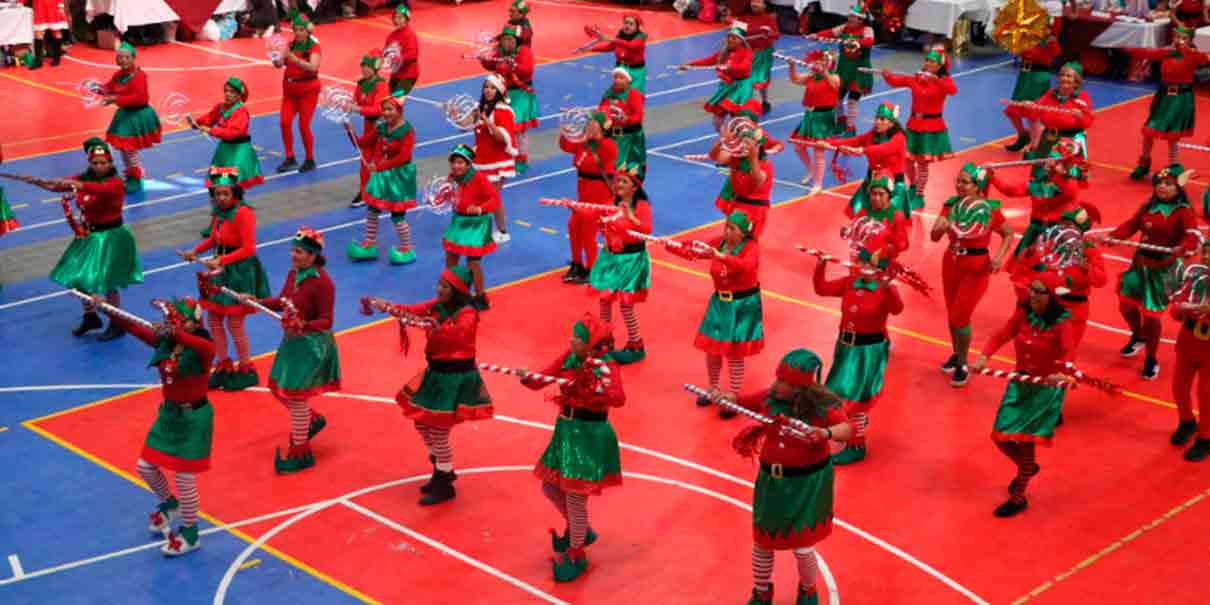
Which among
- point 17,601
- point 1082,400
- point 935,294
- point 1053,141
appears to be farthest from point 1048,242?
point 17,601

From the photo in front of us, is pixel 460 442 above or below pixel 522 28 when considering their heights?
below

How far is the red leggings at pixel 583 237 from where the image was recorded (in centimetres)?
1627

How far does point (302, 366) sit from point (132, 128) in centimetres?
926

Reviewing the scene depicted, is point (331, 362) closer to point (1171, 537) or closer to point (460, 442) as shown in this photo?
point (460, 442)

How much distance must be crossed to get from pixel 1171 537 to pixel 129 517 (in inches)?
Answer: 327

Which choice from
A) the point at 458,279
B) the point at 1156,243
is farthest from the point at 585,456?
the point at 1156,243

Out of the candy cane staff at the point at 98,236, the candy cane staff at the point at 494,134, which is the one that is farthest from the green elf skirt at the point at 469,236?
the candy cane staff at the point at 98,236

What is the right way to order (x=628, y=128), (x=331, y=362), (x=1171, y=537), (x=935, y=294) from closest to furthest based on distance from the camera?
(x=1171, y=537)
(x=331, y=362)
(x=935, y=294)
(x=628, y=128)

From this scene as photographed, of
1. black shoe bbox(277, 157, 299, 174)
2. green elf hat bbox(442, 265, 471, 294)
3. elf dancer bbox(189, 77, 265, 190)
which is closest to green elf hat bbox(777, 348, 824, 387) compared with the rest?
green elf hat bbox(442, 265, 471, 294)

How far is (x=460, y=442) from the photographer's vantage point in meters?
12.9

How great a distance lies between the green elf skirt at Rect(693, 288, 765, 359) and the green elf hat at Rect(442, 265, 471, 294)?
8.56 ft

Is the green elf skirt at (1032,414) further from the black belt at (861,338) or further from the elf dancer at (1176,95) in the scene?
the elf dancer at (1176,95)

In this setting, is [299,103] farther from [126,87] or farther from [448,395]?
[448,395]

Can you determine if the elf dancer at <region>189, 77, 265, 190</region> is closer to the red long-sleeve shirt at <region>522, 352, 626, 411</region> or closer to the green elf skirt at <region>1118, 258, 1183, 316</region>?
the red long-sleeve shirt at <region>522, 352, 626, 411</region>
